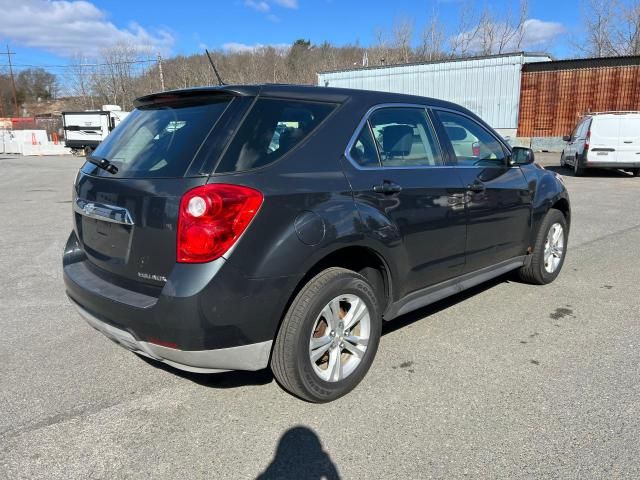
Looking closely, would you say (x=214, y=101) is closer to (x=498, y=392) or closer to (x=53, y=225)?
(x=498, y=392)

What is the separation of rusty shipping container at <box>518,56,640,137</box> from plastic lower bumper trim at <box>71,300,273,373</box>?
85.6 ft

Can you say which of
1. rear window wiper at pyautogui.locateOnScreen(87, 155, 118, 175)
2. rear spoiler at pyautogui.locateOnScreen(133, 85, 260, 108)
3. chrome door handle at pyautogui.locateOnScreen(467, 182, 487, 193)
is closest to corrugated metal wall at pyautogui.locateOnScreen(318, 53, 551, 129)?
chrome door handle at pyautogui.locateOnScreen(467, 182, 487, 193)

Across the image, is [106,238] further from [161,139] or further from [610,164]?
[610,164]

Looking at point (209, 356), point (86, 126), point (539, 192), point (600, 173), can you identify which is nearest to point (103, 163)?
point (209, 356)

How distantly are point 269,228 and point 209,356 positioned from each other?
69 cm

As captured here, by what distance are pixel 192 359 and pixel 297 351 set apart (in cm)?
54

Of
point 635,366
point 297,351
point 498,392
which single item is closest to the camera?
point 297,351

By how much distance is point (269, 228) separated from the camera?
2502mm

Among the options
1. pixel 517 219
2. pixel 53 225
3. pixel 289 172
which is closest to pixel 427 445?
pixel 289 172

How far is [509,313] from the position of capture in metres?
4.31

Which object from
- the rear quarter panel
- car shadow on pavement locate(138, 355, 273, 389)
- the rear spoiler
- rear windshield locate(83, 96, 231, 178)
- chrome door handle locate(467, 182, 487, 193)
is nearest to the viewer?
rear windshield locate(83, 96, 231, 178)

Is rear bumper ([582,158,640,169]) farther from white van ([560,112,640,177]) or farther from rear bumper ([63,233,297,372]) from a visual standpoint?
rear bumper ([63,233,297,372])

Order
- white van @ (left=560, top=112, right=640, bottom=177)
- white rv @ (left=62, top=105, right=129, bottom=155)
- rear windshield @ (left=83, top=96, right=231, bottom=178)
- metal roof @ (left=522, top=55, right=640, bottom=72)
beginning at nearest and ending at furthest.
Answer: rear windshield @ (left=83, top=96, right=231, bottom=178) → white van @ (left=560, top=112, right=640, bottom=177) → metal roof @ (left=522, top=55, right=640, bottom=72) → white rv @ (left=62, top=105, right=129, bottom=155)

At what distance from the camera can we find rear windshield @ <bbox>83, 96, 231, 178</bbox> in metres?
2.63
